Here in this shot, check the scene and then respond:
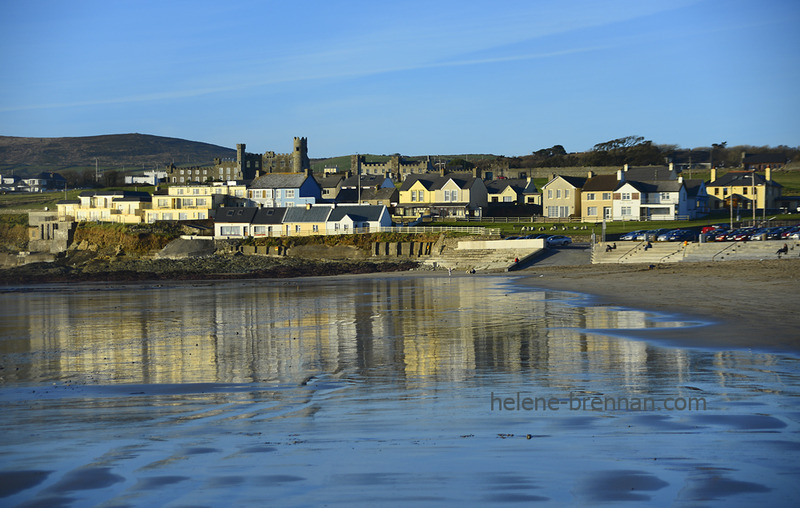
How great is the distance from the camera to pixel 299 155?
452 ft

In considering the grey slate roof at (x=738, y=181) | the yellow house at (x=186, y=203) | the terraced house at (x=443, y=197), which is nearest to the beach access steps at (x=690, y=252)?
the terraced house at (x=443, y=197)

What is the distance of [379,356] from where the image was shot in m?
16.3

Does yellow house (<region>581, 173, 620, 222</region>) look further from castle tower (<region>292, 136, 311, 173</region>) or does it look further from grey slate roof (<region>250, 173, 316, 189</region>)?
castle tower (<region>292, 136, 311, 173</region>)

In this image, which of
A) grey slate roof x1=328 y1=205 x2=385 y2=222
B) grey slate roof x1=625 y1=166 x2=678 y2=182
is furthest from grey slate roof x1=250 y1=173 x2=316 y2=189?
grey slate roof x1=625 y1=166 x2=678 y2=182

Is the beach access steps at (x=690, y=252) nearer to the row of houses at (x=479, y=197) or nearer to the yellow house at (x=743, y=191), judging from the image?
the row of houses at (x=479, y=197)

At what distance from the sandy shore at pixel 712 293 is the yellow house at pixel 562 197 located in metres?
35.0

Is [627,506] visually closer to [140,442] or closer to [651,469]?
[651,469]

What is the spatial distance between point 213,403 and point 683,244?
40915 mm

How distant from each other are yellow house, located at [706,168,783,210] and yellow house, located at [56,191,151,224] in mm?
68845

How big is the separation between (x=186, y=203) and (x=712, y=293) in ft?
240

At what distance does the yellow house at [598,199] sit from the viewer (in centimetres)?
7588

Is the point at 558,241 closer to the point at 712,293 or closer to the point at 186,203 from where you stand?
the point at 712,293

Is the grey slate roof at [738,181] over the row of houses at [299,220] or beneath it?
over

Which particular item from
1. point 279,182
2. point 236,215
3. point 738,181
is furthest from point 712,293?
point 279,182
